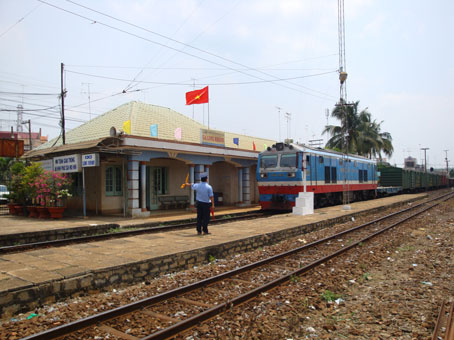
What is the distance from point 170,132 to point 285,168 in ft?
29.3

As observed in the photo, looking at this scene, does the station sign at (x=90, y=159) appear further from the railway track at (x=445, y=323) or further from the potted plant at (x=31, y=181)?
the railway track at (x=445, y=323)

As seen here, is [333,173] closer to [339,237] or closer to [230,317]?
[339,237]

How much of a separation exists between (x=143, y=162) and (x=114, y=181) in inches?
82.9

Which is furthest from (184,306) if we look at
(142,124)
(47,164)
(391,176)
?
(391,176)

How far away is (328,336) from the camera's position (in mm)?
4141

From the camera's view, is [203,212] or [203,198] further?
[203,212]

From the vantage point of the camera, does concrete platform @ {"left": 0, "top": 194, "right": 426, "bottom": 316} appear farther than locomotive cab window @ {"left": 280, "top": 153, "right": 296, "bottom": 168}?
No

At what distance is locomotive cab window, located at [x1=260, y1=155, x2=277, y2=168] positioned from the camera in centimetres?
1647

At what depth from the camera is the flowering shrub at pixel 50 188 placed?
1417 centimetres

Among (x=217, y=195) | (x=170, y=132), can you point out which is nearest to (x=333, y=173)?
(x=217, y=195)

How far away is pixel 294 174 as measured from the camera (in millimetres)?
15523

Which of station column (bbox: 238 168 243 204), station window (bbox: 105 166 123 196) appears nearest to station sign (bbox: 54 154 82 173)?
station window (bbox: 105 166 123 196)

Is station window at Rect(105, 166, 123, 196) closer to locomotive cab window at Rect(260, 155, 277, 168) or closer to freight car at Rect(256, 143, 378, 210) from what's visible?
freight car at Rect(256, 143, 378, 210)

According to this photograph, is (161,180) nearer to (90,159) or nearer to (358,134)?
(90,159)
